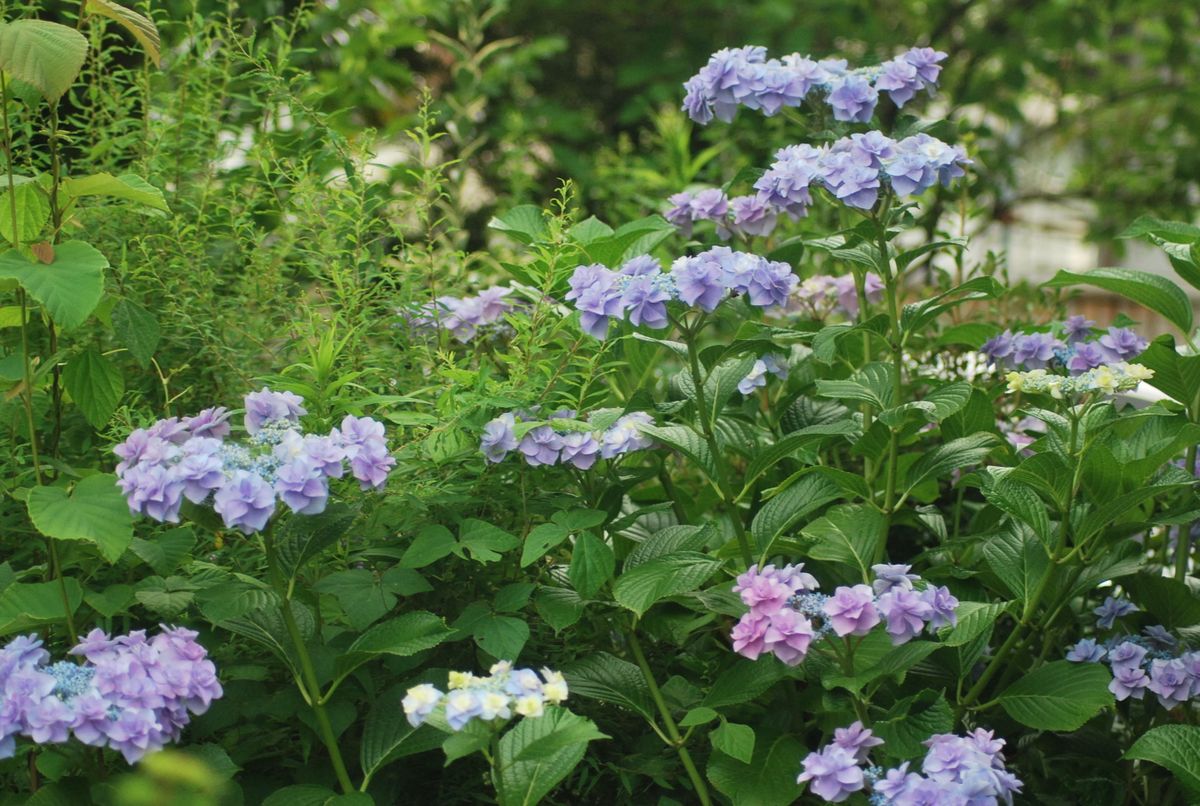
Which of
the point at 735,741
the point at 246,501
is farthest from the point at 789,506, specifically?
the point at 246,501

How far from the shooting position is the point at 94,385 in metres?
1.90

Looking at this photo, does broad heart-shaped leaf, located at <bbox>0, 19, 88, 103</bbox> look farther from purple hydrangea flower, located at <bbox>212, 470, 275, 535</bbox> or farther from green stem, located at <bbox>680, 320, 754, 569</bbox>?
green stem, located at <bbox>680, 320, 754, 569</bbox>

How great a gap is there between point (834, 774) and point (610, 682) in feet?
1.20

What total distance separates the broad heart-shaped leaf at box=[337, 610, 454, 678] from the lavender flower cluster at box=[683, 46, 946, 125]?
0.99 m

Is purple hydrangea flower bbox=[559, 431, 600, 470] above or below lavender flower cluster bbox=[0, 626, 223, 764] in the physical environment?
above

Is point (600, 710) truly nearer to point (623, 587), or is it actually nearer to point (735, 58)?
point (623, 587)

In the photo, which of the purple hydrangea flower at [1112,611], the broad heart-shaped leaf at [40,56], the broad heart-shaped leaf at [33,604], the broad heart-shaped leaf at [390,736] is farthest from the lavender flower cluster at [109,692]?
the purple hydrangea flower at [1112,611]

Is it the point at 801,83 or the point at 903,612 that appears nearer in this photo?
the point at 903,612

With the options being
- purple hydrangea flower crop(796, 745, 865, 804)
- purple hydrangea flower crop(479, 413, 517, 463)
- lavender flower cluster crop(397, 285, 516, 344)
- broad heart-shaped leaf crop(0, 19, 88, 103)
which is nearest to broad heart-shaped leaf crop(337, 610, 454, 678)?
purple hydrangea flower crop(479, 413, 517, 463)

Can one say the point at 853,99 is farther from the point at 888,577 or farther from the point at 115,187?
the point at 115,187

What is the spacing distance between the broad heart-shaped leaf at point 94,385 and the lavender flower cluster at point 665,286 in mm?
668

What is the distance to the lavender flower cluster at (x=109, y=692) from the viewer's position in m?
1.47

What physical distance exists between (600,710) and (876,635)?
43cm

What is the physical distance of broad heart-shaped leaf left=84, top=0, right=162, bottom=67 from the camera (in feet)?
6.05
